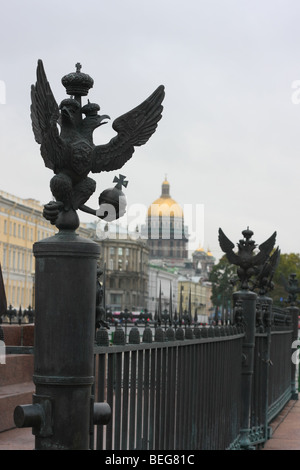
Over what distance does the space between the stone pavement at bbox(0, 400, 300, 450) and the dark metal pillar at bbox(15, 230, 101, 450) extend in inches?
130

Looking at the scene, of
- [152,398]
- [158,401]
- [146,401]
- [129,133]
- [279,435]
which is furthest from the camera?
[279,435]

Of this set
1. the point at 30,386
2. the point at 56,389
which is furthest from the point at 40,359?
the point at 30,386

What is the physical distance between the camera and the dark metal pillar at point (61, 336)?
288 cm

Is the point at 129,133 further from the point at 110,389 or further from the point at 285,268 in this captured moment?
the point at 285,268

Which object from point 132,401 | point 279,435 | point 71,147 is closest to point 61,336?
point 71,147

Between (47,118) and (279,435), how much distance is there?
7508 millimetres

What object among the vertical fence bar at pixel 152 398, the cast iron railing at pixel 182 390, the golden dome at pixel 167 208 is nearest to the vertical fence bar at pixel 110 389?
the cast iron railing at pixel 182 390

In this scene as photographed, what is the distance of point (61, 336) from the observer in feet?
9.46

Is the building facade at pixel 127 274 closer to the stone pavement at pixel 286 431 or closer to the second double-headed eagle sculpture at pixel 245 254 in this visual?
the stone pavement at pixel 286 431

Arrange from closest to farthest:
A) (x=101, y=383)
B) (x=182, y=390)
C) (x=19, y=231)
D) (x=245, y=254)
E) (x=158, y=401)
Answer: (x=101, y=383) < (x=158, y=401) < (x=182, y=390) < (x=245, y=254) < (x=19, y=231)

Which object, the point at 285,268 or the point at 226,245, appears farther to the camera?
the point at 285,268

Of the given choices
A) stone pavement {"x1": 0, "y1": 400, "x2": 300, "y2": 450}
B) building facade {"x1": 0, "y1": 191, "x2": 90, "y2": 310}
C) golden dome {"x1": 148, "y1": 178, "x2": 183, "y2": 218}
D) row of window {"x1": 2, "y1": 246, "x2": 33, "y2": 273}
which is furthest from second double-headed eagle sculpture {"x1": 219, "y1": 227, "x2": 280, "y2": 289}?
golden dome {"x1": 148, "y1": 178, "x2": 183, "y2": 218}

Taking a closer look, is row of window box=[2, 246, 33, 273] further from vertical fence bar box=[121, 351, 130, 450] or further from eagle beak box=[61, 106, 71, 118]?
eagle beak box=[61, 106, 71, 118]

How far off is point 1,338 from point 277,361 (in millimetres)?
4416
